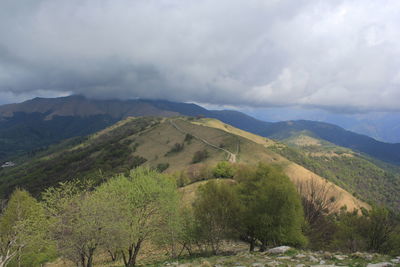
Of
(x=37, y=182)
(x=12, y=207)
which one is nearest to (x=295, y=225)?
(x=12, y=207)

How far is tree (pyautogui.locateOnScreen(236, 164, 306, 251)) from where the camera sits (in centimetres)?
2986

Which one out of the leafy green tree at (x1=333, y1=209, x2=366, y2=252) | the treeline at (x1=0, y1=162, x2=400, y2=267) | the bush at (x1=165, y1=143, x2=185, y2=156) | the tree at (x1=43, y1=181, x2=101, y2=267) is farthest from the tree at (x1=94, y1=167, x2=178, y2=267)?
the bush at (x1=165, y1=143, x2=185, y2=156)

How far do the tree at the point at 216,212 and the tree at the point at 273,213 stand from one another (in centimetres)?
171

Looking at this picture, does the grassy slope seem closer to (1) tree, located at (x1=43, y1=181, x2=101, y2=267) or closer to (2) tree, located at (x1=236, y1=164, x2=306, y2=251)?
(2) tree, located at (x1=236, y1=164, x2=306, y2=251)

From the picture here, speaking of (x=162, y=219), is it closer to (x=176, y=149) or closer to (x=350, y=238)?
(x=350, y=238)

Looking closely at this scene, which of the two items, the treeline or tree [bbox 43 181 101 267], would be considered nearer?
tree [bbox 43 181 101 267]

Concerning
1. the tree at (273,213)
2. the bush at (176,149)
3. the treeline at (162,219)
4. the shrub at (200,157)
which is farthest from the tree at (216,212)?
the bush at (176,149)

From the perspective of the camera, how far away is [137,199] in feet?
97.0

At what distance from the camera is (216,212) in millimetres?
31094

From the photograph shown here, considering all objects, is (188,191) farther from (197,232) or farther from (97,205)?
(97,205)

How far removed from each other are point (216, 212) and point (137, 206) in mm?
9991

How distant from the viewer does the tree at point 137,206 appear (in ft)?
87.0

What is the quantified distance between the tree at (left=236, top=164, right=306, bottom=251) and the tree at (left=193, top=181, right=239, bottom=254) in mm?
1712

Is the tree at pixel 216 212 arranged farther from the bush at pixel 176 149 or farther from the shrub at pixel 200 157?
the bush at pixel 176 149
